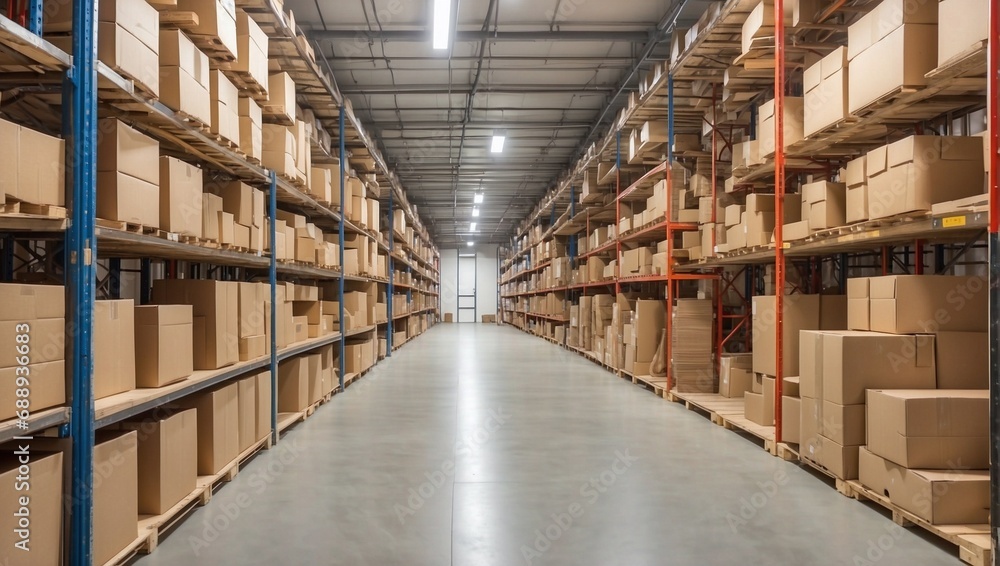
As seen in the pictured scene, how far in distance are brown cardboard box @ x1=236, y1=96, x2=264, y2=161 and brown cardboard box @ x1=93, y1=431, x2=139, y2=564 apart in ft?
8.75

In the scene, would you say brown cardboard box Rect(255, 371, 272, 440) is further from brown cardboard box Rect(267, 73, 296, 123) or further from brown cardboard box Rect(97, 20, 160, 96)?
brown cardboard box Rect(97, 20, 160, 96)

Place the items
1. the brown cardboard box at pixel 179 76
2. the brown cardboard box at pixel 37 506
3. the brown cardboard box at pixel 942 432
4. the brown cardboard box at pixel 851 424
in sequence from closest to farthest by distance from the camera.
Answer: the brown cardboard box at pixel 37 506, the brown cardboard box at pixel 942 432, the brown cardboard box at pixel 179 76, the brown cardboard box at pixel 851 424

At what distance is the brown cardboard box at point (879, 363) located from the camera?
13.1 ft

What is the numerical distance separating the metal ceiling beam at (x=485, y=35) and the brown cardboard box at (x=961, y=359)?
21.9 ft

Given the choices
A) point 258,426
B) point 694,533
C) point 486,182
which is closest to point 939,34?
point 694,533

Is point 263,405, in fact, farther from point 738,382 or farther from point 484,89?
point 484,89

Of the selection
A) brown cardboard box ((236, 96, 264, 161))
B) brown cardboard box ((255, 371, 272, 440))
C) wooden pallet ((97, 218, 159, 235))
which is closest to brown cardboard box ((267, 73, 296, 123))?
brown cardboard box ((236, 96, 264, 161))

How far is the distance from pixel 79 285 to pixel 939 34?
4804 millimetres

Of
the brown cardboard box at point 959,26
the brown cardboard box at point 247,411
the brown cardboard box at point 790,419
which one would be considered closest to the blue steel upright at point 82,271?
the brown cardboard box at point 247,411

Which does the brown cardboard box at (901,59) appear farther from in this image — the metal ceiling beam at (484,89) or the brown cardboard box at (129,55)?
the metal ceiling beam at (484,89)

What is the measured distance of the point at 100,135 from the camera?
3203 mm

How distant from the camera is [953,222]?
3.37m

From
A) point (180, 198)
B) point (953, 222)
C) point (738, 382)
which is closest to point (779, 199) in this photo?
point (953, 222)

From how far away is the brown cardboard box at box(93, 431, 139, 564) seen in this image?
2.82 meters
